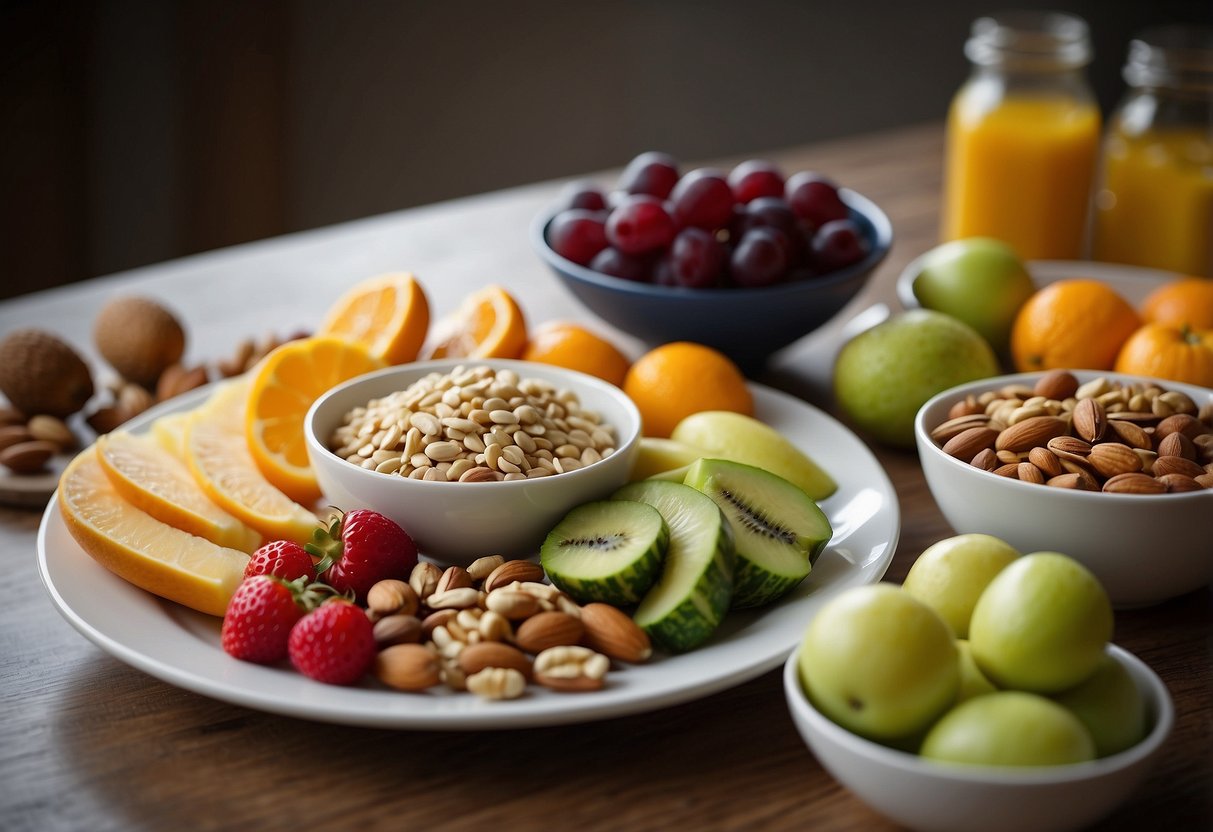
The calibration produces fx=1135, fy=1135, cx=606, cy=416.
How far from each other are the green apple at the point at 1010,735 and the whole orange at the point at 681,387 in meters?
0.61

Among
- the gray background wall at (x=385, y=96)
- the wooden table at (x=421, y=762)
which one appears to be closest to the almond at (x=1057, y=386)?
the wooden table at (x=421, y=762)

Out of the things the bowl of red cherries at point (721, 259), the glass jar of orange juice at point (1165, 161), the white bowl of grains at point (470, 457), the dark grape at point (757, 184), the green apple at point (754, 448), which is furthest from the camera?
the glass jar of orange juice at point (1165, 161)

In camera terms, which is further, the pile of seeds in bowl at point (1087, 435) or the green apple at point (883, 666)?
the pile of seeds in bowl at point (1087, 435)

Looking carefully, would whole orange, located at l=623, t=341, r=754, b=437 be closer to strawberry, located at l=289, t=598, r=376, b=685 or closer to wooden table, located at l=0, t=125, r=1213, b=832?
wooden table, located at l=0, t=125, r=1213, b=832

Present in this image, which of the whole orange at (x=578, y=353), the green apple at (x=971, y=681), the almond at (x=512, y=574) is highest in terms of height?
the green apple at (x=971, y=681)

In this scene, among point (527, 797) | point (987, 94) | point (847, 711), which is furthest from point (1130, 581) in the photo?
point (987, 94)

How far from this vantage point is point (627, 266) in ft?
4.76

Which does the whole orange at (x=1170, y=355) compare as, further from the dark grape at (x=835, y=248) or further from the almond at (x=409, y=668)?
the almond at (x=409, y=668)

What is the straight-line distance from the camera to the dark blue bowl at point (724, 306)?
4.61 feet

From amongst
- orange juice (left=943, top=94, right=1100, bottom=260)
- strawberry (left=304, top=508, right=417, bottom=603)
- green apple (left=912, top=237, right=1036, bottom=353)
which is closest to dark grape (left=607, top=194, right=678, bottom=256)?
green apple (left=912, top=237, right=1036, bottom=353)

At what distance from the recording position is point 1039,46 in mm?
1846

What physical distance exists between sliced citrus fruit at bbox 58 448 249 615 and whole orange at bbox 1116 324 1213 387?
99 centimetres

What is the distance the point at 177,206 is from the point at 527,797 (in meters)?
2.87

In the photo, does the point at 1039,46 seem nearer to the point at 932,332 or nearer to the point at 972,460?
the point at 932,332
